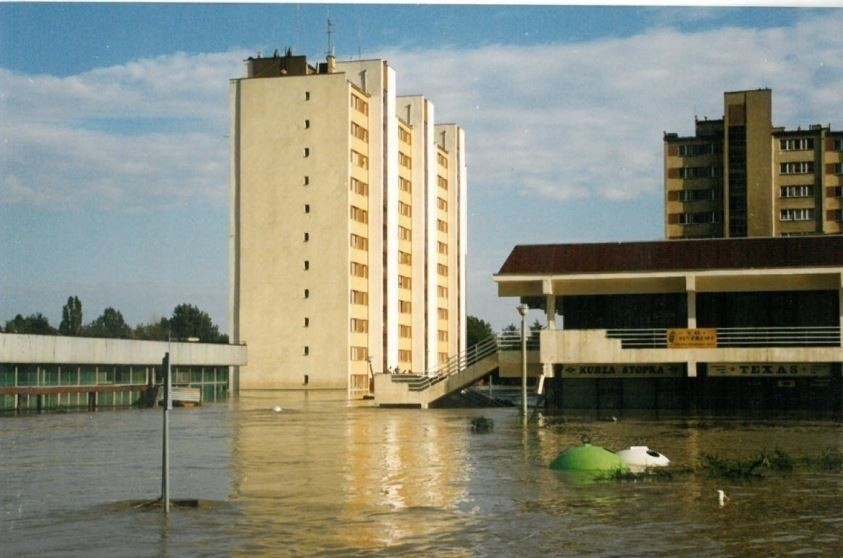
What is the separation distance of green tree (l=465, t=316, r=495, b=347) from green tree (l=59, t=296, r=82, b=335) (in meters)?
52.2

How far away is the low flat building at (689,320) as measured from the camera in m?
45.6

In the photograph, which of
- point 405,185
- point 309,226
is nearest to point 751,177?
point 405,185

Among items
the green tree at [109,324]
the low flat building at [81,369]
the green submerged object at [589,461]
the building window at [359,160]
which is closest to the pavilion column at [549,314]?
the low flat building at [81,369]

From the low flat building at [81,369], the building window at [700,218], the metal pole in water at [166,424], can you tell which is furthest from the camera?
the building window at [700,218]

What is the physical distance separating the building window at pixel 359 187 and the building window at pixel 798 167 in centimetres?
4778

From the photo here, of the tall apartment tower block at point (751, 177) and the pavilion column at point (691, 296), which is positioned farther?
the tall apartment tower block at point (751, 177)

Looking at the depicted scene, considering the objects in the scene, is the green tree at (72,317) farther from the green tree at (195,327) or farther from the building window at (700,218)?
the building window at (700,218)

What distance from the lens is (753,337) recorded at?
156 feet

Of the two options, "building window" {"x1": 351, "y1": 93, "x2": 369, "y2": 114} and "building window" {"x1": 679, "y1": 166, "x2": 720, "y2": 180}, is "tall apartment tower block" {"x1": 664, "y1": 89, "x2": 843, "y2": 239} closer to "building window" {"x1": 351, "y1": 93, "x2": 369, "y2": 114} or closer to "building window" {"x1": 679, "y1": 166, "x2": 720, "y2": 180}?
"building window" {"x1": 679, "y1": 166, "x2": 720, "y2": 180}

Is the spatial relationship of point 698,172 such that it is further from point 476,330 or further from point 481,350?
point 481,350

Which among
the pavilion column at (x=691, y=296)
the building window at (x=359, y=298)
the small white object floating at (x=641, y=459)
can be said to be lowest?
the small white object floating at (x=641, y=459)

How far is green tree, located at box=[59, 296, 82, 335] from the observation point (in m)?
103

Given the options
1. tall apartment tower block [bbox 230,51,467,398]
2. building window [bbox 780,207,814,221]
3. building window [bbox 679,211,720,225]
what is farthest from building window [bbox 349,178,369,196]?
building window [bbox 780,207,814,221]

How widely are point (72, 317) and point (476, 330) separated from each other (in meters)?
59.3
